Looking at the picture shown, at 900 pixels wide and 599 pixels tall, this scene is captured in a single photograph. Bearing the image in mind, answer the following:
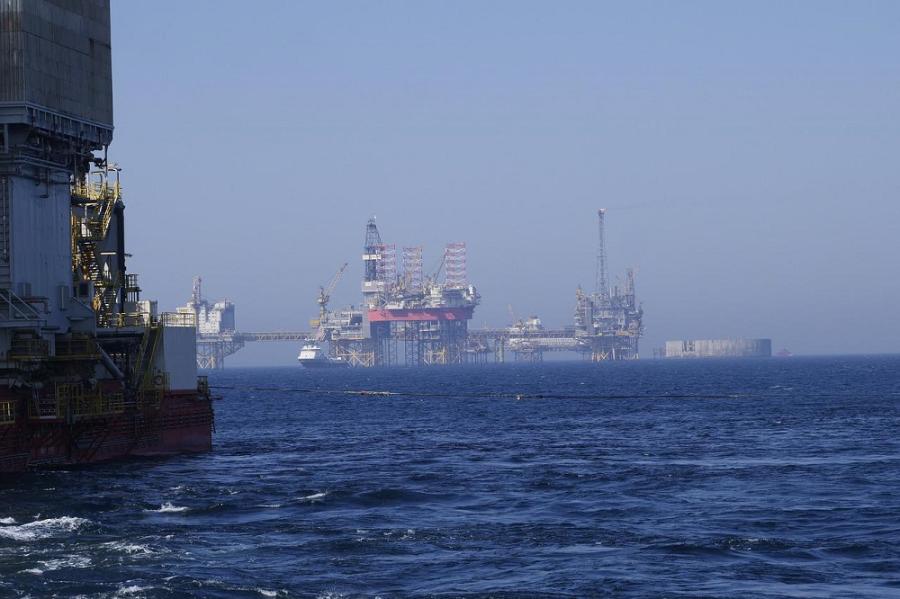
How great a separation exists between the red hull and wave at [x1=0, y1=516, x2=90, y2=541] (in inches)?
434

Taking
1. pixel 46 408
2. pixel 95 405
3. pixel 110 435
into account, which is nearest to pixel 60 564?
pixel 46 408

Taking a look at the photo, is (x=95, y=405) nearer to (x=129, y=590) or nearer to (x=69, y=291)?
(x=69, y=291)

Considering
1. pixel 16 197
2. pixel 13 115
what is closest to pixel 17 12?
pixel 13 115

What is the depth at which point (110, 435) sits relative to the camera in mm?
64812

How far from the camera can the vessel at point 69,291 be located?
60531 millimetres

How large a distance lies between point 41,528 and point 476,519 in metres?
15.7

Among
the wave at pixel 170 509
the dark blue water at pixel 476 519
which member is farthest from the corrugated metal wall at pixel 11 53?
the wave at pixel 170 509

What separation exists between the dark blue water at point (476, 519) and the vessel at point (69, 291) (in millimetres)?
2372

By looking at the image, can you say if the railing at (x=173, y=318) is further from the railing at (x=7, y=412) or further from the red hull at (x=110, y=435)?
the railing at (x=7, y=412)

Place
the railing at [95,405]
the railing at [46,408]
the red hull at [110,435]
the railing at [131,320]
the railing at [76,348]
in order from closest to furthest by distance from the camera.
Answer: the red hull at [110,435]
the railing at [46,408]
the railing at [95,405]
the railing at [76,348]
the railing at [131,320]

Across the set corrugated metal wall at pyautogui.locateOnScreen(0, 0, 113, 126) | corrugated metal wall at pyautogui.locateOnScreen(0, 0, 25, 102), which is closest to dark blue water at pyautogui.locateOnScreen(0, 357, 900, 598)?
corrugated metal wall at pyautogui.locateOnScreen(0, 0, 25, 102)

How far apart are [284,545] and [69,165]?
102ft

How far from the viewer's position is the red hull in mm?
59094

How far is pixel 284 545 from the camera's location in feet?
144
